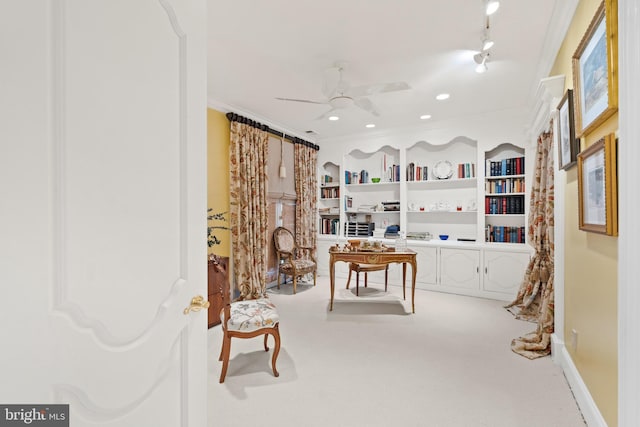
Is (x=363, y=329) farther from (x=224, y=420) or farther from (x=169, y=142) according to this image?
(x=169, y=142)

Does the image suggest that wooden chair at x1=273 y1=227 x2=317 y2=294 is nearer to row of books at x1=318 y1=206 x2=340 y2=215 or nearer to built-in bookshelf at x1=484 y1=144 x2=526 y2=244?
row of books at x1=318 y1=206 x2=340 y2=215

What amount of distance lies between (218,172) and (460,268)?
3.60m

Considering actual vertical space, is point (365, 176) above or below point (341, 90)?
below

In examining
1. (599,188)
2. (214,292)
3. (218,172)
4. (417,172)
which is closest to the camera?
(599,188)

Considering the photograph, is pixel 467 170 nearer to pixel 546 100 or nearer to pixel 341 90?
pixel 546 100

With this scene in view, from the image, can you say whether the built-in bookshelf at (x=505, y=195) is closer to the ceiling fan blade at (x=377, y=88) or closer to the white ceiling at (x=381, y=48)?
the white ceiling at (x=381, y=48)

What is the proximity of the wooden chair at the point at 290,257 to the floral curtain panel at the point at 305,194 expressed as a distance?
0.75 feet

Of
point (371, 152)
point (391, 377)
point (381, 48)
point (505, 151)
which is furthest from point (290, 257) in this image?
point (505, 151)

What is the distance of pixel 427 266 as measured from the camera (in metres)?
4.75

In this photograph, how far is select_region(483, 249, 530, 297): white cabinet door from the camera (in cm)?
412

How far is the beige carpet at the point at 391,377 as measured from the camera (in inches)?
74.2

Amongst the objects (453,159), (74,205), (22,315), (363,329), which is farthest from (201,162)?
(453,159)

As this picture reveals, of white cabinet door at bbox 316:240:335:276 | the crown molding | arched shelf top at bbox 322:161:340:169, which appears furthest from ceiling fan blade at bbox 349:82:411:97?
white cabinet door at bbox 316:240:335:276

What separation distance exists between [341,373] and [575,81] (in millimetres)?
2496
